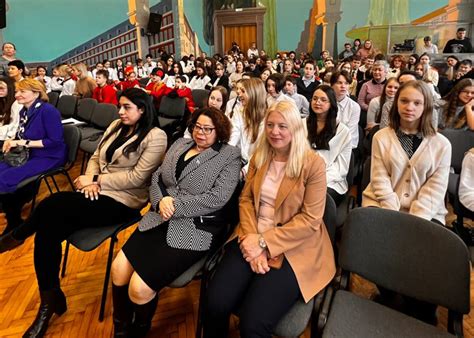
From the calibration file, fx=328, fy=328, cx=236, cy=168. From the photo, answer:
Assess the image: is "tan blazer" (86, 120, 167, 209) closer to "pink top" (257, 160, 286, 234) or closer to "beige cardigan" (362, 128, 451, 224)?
"pink top" (257, 160, 286, 234)

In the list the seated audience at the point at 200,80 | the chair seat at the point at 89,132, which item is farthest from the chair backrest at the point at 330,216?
the seated audience at the point at 200,80

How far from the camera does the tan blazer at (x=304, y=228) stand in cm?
148

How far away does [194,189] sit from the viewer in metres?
1.83

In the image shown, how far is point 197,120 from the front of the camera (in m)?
1.93

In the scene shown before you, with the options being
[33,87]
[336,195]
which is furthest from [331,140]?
[33,87]

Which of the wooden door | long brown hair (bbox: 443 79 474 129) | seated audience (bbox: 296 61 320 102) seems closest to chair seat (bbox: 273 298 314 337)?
long brown hair (bbox: 443 79 474 129)

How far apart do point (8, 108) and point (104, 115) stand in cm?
104

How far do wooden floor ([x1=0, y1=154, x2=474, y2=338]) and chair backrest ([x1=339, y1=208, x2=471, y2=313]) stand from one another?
27.2 inches

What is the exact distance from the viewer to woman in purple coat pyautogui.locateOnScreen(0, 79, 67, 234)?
2.77 meters

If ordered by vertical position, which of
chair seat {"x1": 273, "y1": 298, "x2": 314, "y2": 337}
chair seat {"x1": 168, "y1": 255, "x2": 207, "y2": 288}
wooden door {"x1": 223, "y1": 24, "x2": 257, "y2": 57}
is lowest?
chair seat {"x1": 273, "y1": 298, "x2": 314, "y2": 337}

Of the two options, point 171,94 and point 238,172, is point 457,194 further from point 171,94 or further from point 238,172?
point 171,94

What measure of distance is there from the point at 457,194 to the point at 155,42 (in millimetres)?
11995

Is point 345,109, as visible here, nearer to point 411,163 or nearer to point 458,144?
point 458,144

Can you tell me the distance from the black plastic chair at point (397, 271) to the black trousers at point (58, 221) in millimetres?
1347
